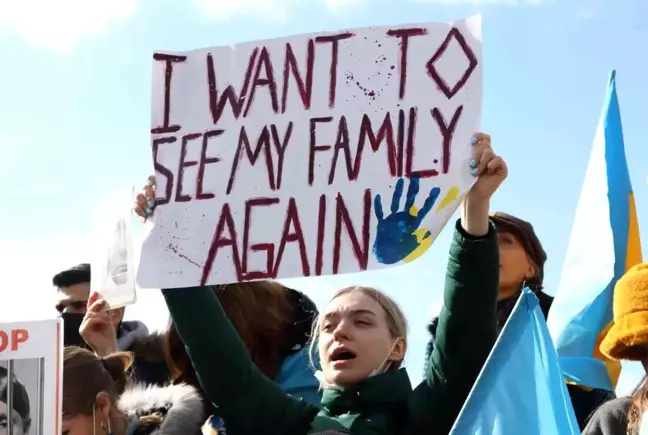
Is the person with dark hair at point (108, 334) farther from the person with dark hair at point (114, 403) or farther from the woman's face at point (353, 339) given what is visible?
the woman's face at point (353, 339)

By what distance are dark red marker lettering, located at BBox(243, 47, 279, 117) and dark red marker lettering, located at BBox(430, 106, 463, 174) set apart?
54cm

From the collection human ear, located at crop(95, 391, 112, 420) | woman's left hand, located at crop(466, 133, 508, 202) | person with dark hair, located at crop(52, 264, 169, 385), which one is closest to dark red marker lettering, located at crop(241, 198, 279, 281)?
woman's left hand, located at crop(466, 133, 508, 202)

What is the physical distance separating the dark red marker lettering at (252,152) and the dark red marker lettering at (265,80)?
0.08m

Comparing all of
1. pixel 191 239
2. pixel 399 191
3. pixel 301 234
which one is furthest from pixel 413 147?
pixel 191 239

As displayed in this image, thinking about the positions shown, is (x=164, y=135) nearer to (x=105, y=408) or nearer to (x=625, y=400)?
(x=105, y=408)

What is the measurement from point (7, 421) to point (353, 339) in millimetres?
1011

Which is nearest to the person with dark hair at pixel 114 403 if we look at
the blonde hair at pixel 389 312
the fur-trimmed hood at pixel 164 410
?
the fur-trimmed hood at pixel 164 410

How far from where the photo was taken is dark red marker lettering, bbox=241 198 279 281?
3139 millimetres

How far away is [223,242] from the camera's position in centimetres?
319

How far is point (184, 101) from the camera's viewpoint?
11.0 feet

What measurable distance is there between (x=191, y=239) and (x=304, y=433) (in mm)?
672

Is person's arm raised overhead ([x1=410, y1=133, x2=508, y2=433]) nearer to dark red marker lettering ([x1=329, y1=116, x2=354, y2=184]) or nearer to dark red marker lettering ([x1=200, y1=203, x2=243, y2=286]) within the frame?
dark red marker lettering ([x1=329, y1=116, x2=354, y2=184])

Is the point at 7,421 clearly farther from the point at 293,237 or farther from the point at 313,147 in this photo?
the point at 313,147

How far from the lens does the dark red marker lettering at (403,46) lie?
3.14m
